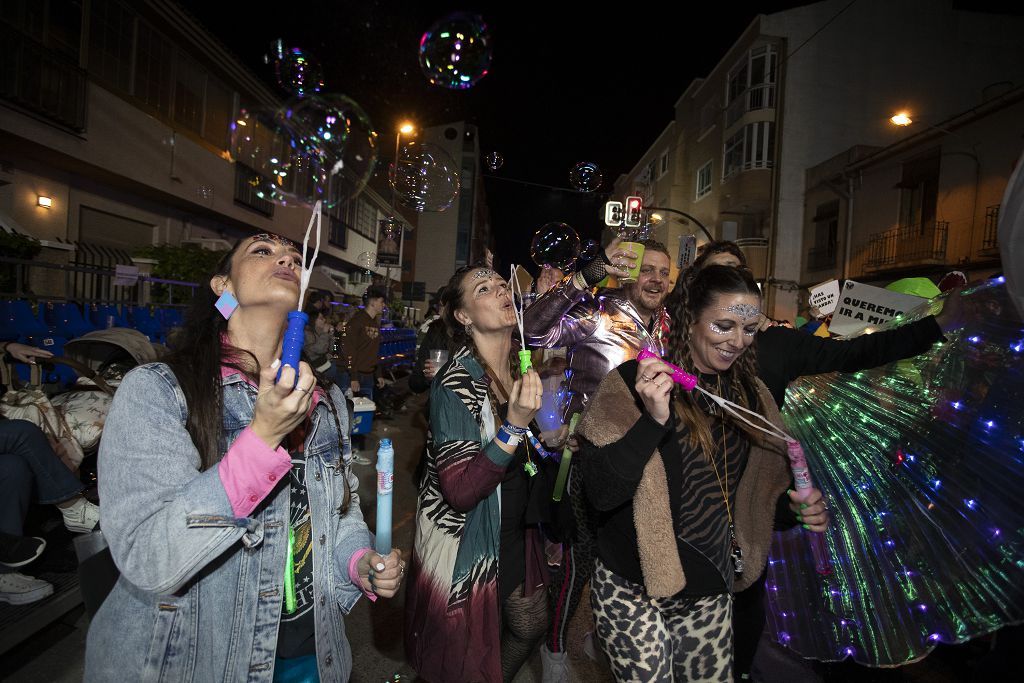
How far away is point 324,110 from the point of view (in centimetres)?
279

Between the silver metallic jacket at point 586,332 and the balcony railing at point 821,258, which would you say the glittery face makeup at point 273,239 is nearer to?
the silver metallic jacket at point 586,332

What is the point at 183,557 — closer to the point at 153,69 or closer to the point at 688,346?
the point at 688,346

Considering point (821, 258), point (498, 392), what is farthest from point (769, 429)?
point (821, 258)

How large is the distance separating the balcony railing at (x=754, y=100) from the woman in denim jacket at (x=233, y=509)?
2663 centimetres

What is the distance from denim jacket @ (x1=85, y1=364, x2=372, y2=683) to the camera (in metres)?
1.17

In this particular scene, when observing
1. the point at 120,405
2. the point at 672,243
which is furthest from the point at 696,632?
the point at 672,243

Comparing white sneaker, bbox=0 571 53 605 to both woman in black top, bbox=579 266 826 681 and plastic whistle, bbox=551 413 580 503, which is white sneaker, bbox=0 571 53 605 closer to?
plastic whistle, bbox=551 413 580 503

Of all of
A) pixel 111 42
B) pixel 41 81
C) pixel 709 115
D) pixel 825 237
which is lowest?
pixel 41 81

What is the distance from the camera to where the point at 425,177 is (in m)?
4.63

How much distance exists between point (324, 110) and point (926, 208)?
20.1 m

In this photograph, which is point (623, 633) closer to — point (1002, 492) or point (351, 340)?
point (1002, 492)

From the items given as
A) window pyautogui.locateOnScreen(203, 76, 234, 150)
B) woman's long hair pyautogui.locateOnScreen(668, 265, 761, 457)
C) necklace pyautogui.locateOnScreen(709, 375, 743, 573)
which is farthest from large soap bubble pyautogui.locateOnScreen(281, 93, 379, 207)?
window pyautogui.locateOnScreen(203, 76, 234, 150)

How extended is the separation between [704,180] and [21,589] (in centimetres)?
3205

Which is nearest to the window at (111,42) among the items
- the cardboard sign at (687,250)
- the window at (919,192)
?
the cardboard sign at (687,250)
